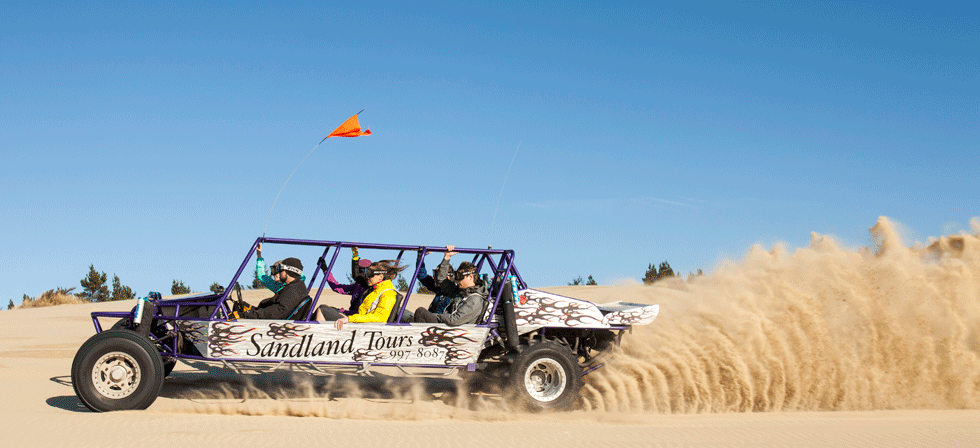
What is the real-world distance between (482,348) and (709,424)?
249cm

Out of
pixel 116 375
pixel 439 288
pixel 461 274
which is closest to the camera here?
pixel 116 375

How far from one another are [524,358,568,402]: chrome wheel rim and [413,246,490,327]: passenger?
852mm

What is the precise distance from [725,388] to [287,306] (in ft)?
16.9

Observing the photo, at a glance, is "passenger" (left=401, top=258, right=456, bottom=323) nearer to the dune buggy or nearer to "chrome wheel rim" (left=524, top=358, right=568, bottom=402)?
the dune buggy

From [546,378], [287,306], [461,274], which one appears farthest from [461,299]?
[287,306]

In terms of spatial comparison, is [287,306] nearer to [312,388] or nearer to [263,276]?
[263,276]

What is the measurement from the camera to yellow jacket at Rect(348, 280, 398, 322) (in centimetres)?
734

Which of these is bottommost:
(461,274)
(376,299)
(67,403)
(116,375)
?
(67,403)

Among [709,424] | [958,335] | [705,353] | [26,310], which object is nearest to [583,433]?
[709,424]

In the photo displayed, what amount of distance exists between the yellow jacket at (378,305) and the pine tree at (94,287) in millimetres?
29034

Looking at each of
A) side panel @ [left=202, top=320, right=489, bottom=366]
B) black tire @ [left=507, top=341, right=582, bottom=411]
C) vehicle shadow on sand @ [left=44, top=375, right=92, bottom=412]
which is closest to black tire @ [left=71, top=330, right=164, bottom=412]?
vehicle shadow on sand @ [left=44, top=375, right=92, bottom=412]

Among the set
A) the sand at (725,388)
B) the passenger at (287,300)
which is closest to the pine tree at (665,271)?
the sand at (725,388)

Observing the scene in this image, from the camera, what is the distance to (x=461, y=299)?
305 inches

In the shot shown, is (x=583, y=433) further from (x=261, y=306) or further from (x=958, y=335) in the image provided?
(x=958, y=335)
